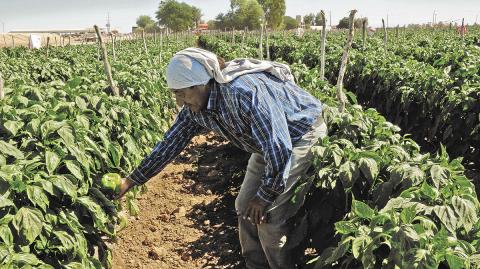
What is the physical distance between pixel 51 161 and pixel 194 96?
93 centimetres

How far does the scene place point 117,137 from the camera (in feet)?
14.5

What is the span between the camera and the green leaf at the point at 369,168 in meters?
2.69

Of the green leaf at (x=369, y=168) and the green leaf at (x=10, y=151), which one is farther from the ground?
the green leaf at (x=10, y=151)

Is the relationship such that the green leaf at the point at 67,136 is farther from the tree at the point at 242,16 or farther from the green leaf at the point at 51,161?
the tree at the point at 242,16

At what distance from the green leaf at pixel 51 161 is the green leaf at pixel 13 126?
458 mm

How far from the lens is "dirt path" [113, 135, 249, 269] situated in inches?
167

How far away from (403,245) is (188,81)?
1344 millimetres

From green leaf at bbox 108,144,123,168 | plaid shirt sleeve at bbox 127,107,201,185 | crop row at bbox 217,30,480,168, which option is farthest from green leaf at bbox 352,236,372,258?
crop row at bbox 217,30,480,168

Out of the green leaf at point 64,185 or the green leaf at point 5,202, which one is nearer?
the green leaf at point 5,202

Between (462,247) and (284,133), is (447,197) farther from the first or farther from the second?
(284,133)

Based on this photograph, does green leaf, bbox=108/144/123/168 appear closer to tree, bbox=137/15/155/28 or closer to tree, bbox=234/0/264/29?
tree, bbox=234/0/264/29

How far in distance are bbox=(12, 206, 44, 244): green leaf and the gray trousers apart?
1.31 meters

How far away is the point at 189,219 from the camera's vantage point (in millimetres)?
5090

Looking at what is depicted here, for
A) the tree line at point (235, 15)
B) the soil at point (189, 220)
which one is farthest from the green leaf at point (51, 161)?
the tree line at point (235, 15)
